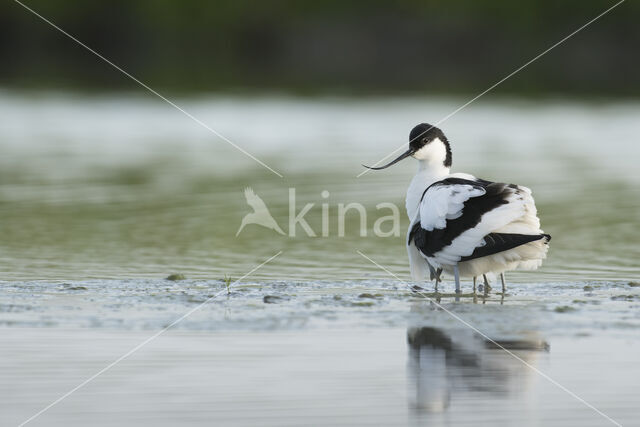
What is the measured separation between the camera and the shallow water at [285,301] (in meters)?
6.30

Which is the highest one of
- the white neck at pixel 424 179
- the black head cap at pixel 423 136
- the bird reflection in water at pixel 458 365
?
the black head cap at pixel 423 136

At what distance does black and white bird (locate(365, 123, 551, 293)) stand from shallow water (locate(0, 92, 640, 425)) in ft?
1.00

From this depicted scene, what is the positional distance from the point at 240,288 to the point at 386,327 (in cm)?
176

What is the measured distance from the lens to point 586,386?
657 cm

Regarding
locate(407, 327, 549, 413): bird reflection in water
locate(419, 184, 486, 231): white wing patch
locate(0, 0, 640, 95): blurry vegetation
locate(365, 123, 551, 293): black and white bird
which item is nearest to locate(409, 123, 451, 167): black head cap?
locate(365, 123, 551, 293): black and white bird

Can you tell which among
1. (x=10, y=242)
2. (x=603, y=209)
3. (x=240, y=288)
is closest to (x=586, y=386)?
(x=240, y=288)

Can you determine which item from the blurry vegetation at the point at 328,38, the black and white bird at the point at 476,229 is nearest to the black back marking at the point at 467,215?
the black and white bird at the point at 476,229

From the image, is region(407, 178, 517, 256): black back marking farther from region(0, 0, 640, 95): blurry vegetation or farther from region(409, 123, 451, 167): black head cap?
region(0, 0, 640, 95): blurry vegetation

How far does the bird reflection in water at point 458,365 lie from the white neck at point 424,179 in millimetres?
2634

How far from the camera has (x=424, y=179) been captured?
1058 cm

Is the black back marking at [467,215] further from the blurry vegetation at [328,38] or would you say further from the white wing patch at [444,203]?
the blurry vegetation at [328,38]

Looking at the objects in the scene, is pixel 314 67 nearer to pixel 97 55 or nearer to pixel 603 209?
pixel 97 55

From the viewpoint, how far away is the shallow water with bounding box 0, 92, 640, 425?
6.30 meters

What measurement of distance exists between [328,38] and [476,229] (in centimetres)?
4860
